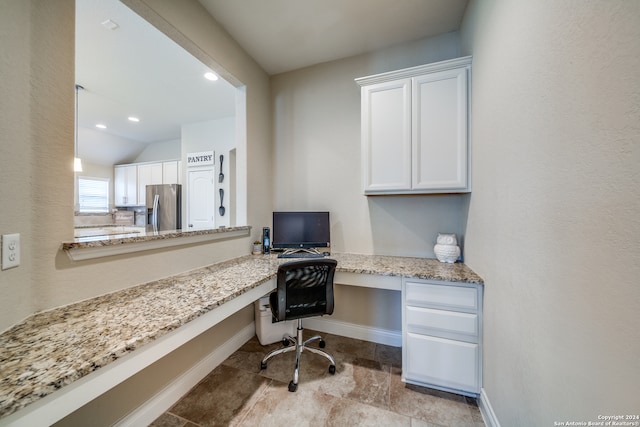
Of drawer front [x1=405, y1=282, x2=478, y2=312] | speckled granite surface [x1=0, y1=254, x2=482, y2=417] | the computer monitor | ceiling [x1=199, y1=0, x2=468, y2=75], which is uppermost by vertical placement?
ceiling [x1=199, y1=0, x2=468, y2=75]

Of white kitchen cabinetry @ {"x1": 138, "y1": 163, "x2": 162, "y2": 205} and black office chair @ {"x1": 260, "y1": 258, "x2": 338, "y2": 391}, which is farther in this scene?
white kitchen cabinetry @ {"x1": 138, "y1": 163, "x2": 162, "y2": 205}

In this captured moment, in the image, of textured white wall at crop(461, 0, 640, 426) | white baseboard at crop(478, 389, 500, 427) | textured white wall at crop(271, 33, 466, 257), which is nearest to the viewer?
textured white wall at crop(461, 0, 640, 426)

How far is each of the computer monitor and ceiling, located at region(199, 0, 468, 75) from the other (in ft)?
5.43

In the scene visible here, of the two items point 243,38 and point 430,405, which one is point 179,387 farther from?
point 243,38

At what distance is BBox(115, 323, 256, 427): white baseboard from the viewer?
4.44 ft

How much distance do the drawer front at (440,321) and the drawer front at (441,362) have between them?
67 mm

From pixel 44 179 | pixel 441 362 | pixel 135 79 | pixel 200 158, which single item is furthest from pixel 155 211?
pixel 441 362

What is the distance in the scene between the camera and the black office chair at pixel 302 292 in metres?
1.66

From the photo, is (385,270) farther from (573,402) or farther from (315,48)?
(315,48)

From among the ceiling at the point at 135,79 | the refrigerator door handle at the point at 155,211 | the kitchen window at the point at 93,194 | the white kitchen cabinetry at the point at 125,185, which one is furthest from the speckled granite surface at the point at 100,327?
the kitchen window at the point at 93,194

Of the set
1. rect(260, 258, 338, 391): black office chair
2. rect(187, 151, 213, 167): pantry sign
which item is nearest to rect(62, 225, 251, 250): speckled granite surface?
rect(260, 258, 338, 391): black office chair

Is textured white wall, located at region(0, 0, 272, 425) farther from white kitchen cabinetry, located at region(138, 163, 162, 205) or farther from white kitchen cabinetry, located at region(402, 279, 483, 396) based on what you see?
white kitchen cabinetry, located at region(138, 163, 162, 205)

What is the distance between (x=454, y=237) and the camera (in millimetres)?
1947

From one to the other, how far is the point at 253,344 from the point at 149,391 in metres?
0.93
